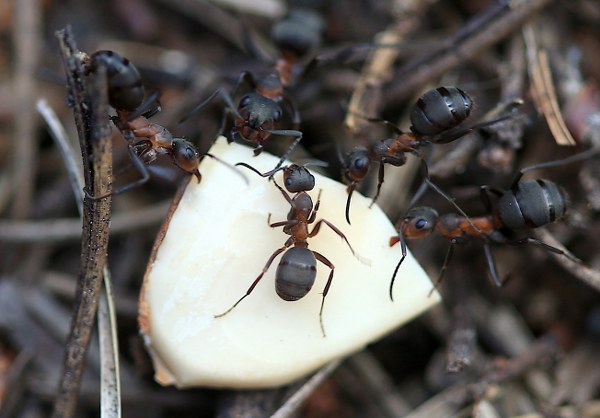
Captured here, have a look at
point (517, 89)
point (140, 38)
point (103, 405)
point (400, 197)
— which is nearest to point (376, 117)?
point (400, 197)

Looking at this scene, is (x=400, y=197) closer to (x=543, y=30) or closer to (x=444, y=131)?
(x=444, y=131)

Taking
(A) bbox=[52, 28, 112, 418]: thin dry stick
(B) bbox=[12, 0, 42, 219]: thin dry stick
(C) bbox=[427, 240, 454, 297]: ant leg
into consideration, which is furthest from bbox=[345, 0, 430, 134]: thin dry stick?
(B) bbox=[12, 0, 42, 219]: thin dry stick

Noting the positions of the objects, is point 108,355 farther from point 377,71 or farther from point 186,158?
point 377,71

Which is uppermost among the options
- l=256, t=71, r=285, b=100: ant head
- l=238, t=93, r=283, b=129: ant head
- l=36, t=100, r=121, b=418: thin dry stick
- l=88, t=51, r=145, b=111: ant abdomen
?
l=88, t=51, r=145, b=111: ant abdomen

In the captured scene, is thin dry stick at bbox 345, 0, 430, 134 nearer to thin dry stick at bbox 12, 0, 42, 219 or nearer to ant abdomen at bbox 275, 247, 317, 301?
ant abdomen at bbox 275, 247, 317, 301

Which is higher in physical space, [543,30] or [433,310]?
[543,30]
